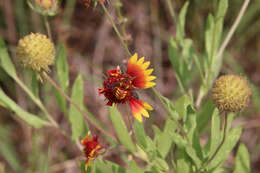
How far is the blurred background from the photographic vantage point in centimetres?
368

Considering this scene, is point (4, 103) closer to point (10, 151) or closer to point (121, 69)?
point (121, 69)

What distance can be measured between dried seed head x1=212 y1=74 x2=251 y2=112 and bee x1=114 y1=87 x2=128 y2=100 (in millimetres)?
469

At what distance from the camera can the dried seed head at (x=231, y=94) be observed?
1780 mm

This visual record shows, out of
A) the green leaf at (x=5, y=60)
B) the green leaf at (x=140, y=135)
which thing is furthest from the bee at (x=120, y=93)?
the green leaf at (x=5, y=60)

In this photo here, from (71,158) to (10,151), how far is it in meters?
0.65

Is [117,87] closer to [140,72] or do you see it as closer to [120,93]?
[120,93]

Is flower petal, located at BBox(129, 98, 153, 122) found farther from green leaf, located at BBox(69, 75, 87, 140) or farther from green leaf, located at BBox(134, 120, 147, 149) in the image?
green leaf, located at BBox(69, 75, 87, 140)

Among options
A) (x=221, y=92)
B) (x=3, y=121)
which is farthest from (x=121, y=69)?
(x=3, y=121)

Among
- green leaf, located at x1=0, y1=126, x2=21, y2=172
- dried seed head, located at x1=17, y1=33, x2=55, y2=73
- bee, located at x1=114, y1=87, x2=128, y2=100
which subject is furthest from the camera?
green leaf, located at x1=0, y1=126, x2=21, y2=172

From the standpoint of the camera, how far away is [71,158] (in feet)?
12.5

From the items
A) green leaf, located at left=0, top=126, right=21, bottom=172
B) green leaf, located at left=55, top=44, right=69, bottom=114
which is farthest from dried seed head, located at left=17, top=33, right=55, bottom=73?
green leaf, located at left=0, top=126, right=21, bottom=172

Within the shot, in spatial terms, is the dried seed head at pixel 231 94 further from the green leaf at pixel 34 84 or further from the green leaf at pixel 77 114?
the green leaf at pixel 34 84

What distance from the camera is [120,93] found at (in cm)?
181

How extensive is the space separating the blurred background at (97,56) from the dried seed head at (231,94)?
1.69 meters
